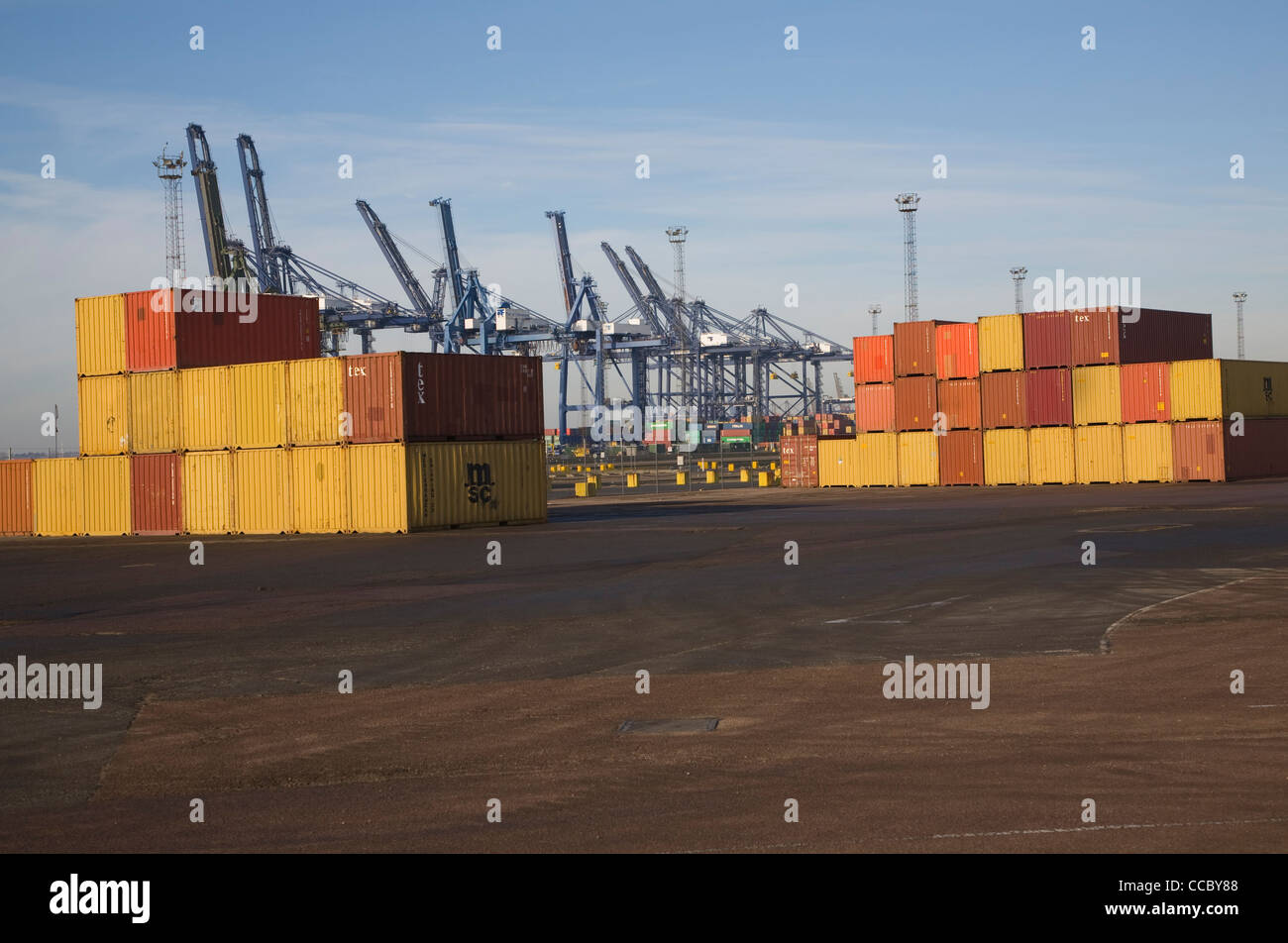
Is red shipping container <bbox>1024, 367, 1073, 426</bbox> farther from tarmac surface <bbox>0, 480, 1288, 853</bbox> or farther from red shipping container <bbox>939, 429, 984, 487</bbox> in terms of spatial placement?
tarmac surface <bbox>0, 480, 1288, 853</bbox>

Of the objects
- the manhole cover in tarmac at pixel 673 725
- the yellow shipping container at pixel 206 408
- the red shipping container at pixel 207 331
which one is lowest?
the manhole cover in tarmac at pixel 673 725

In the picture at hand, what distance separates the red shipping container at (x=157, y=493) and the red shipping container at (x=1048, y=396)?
119 ft

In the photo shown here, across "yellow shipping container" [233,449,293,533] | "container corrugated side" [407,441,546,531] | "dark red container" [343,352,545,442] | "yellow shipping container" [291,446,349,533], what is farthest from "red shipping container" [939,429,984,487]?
"yellow shipping container" [233,449,293,533]

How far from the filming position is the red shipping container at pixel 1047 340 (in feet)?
186

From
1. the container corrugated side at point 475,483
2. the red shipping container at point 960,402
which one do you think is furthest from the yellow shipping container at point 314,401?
the red shipping container at point 960,402

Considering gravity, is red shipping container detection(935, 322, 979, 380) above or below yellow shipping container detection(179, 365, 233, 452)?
above

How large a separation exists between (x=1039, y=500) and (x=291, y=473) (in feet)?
81.6

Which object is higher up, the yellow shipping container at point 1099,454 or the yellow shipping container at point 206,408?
the yellow shipping container at point 206,408

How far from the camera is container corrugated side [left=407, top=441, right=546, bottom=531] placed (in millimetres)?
36312

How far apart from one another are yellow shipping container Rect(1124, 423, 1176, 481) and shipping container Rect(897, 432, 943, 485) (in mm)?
8713

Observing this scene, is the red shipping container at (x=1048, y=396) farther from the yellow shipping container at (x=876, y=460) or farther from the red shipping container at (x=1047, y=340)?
Answer: the yellow shipping container at (x=876, y=460)

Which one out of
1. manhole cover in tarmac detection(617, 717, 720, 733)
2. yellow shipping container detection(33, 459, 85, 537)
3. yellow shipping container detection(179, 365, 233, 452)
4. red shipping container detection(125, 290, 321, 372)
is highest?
red shipping container detection(125, 290, 321, 372)
